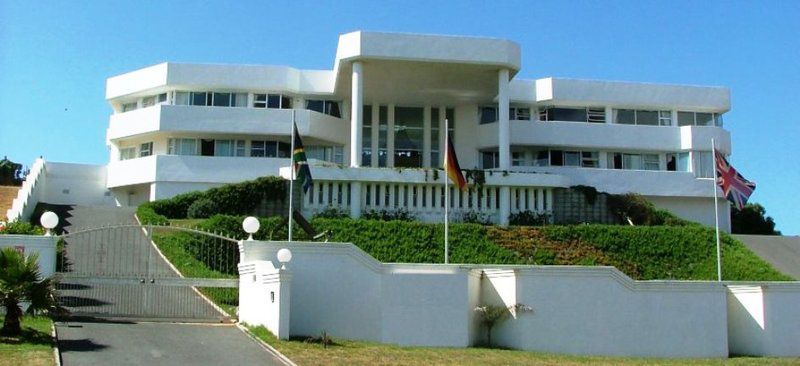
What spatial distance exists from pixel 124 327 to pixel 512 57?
2290 centimetres

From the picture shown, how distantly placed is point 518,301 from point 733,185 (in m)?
11.0

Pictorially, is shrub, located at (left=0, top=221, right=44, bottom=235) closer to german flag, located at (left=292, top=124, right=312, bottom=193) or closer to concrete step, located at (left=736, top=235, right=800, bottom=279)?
german flag, located at (left=292, top=124, right=312, bottom=193)

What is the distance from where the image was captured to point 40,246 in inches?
738

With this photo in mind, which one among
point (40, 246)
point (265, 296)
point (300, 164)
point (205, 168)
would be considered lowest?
point (265, 296)

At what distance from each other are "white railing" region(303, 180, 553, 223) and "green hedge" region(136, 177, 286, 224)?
1.96 m

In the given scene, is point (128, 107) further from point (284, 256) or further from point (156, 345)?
point (156, 345)

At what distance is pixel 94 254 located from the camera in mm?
22531

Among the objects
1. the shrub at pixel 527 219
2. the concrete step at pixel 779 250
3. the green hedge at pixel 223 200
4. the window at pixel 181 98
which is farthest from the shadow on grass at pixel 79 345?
the window at pixel 181 98

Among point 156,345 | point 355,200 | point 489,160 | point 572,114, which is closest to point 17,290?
point 156,345

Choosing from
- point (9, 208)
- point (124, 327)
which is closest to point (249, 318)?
point (124, 327)

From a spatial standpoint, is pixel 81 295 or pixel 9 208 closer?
pixel 81 295

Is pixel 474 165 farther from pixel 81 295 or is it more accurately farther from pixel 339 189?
pixel 81 295

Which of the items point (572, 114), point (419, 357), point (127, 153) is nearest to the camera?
point (419, 357)

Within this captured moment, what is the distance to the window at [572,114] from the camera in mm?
44406
